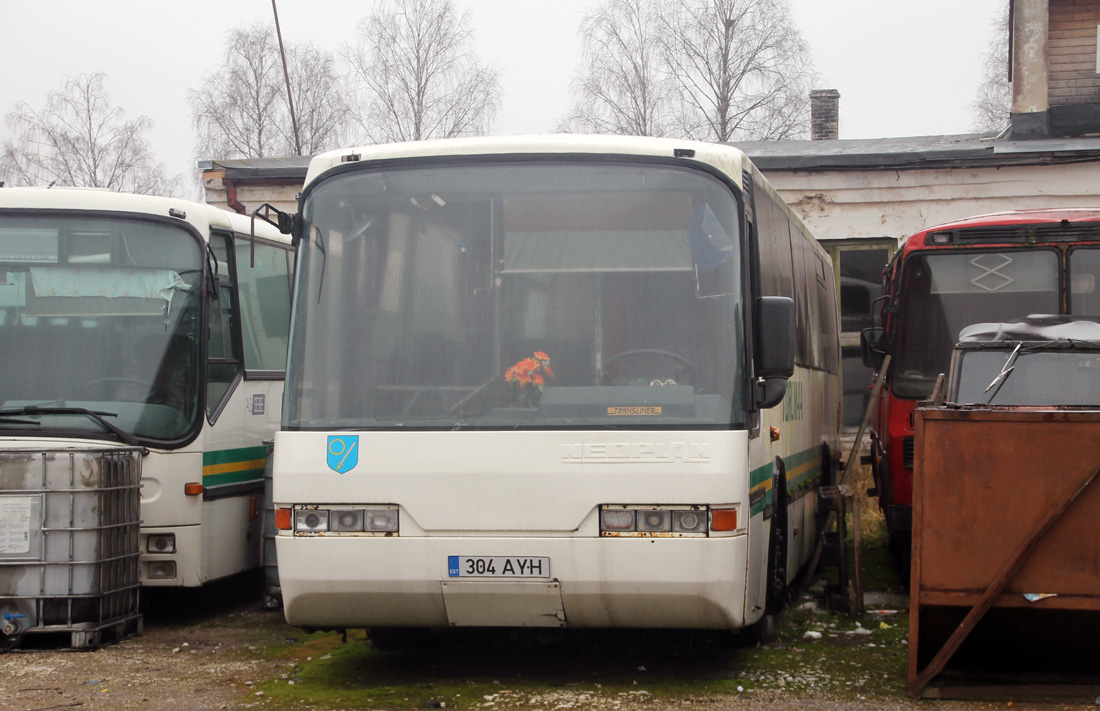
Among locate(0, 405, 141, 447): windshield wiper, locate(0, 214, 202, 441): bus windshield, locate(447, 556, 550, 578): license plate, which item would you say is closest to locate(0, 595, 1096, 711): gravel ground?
locate(447, 556, 550, 578): license plate

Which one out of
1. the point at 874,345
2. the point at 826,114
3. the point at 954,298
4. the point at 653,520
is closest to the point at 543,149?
the point at 653,520

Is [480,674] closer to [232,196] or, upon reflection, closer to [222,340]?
[222,340]

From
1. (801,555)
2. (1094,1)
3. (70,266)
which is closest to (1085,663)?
(801,555)

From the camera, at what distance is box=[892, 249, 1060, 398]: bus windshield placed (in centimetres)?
991

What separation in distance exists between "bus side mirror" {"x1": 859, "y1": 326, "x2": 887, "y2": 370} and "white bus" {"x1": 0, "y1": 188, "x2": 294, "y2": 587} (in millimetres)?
5033

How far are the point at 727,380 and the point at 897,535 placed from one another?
185 inches

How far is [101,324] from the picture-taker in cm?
845

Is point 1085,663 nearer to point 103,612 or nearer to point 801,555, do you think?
point 801,555

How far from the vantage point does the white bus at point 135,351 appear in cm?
830

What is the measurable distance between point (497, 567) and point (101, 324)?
3.79 metres

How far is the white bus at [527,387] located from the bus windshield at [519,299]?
0.01m

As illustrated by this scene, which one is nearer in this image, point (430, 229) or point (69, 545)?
point (430, 229)

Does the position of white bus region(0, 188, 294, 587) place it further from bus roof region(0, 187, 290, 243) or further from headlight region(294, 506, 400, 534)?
headlight region(294, 506, 400, 534)

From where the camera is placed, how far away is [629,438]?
6039 mm
